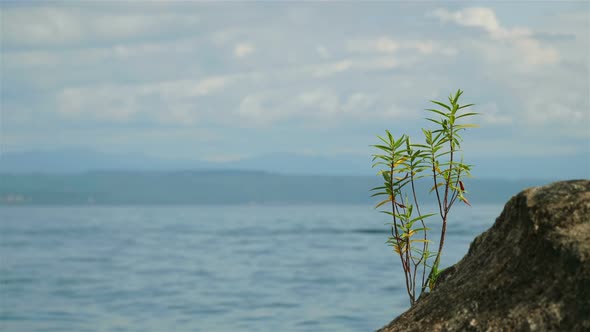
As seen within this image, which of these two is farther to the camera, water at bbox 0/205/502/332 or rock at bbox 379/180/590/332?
water at bbox 0/205/502/332

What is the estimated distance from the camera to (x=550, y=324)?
418 centimetres

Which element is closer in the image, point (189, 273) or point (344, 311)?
point (344, 311)

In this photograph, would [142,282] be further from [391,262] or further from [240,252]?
[240,252]

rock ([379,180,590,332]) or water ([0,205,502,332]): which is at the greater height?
rock ([379,180,590,332])

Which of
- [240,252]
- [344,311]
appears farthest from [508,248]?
[240,252]

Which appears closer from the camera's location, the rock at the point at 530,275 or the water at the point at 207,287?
the rock at the point at 530,275

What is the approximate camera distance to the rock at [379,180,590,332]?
4.18 meters

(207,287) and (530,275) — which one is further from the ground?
(530,275)

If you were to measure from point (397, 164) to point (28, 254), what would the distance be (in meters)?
50.0

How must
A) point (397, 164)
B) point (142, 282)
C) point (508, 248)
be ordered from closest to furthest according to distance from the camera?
1. point (508, 248)
2. point (397, 164)
3. point (142, 282)

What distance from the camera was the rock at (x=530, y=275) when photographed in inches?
165

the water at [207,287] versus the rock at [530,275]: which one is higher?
the rock at [530,275]

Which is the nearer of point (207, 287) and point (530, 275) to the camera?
point (530, 275)

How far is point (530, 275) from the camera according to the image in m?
4.33
